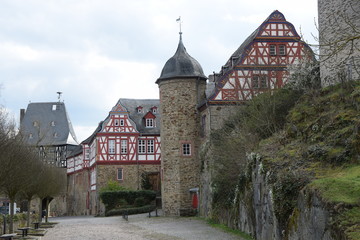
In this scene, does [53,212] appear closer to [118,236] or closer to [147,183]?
[147,183]

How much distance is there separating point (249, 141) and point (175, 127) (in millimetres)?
10769

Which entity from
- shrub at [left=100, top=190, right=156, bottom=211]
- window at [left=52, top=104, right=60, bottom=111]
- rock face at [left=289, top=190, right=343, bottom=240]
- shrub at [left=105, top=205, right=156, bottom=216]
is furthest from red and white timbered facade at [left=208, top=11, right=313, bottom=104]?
window at [left=52, top=104, right=60, bottom=111]

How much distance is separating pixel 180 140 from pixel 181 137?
17 cm

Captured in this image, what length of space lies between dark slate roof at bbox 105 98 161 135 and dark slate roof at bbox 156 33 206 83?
479 inches

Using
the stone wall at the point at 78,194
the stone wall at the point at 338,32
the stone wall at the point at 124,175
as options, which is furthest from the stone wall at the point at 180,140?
the stone wall at the point at 78,194

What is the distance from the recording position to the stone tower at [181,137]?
29469mm

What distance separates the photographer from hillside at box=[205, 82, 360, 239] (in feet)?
32.5

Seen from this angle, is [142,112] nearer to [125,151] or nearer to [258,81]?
[125,151]

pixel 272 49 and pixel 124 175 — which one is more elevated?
pixel 272 49

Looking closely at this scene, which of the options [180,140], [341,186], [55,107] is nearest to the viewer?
[341,186]

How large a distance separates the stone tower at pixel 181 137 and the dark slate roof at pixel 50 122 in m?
30.8

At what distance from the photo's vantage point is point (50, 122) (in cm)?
6181

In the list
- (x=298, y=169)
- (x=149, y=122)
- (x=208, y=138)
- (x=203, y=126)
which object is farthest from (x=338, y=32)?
(x=149, y=122)

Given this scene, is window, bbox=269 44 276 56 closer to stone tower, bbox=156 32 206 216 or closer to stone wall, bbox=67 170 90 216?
stone tower, bbox=156 32 206 216
